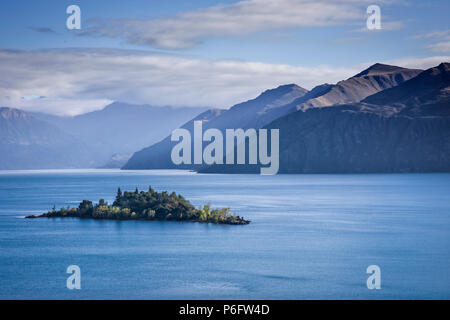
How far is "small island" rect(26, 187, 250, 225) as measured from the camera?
10222cm

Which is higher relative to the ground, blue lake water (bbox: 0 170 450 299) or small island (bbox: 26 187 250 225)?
small island (bbox: 26 187 250 225)

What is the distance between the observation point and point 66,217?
11394cm

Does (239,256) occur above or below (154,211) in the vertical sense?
below

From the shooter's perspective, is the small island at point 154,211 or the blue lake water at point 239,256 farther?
the small island at point 154,211

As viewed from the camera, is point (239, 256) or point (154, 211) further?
point (154, 211)

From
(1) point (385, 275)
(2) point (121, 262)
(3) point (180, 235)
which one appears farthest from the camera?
(3) point (180, 235)

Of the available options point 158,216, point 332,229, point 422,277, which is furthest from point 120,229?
point 422,277

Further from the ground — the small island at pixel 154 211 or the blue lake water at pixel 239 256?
the small island at pixel 154 211

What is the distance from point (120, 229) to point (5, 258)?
26092 millimetres

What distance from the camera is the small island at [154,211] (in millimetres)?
102219

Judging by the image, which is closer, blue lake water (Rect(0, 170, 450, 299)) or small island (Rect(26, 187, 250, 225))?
blue lake water (Rect(0, 170, 450, 299))

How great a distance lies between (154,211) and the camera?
10362 centimetres
